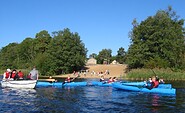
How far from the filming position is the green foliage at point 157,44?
6050 centimetres

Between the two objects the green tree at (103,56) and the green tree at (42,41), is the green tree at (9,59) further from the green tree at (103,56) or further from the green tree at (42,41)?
the green tree at (103,56)

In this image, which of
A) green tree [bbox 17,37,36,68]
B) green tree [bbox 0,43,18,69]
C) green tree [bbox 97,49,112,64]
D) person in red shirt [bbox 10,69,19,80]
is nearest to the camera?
person in red shirt [bbox 10,69,19,80]

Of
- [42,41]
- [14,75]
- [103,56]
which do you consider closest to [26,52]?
[42,41]

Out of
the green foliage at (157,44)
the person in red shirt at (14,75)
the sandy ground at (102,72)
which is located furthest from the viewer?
the sandy ground at (102,72)

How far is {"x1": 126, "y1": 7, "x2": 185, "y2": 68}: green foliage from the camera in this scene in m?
60.5

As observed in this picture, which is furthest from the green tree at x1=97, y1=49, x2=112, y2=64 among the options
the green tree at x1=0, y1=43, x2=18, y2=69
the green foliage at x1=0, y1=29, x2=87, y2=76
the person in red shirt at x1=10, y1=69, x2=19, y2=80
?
the person in red shirt at x1=10, y1=69, x2=19, y2=80

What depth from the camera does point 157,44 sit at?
63094mm

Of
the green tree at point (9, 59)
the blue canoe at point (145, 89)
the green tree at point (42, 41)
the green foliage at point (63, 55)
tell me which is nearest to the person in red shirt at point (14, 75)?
the blue canoe at point (145, 89)

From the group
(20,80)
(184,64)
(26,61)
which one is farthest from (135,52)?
(26,61)

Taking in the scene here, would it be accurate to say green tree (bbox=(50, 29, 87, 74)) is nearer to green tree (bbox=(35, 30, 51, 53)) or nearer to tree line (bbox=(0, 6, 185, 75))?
tree line (bbox=(0, 6, 185, 75))

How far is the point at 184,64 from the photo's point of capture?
192ft

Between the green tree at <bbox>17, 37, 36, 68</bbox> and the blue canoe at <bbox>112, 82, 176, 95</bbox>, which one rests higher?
the green tree at <bbox>17, 37, 36, 68</bbox>

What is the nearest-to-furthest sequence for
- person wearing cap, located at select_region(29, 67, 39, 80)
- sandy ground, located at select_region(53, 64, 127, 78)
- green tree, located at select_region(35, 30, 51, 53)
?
person wearing cap, located at select_region(29, 67, 39, 80) < sandy ground, located at select_region(53, 64, 127, 78) < green tree, located at select_region(35, 30, 51, 53)

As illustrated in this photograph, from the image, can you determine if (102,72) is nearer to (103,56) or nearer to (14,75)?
(14,75)
